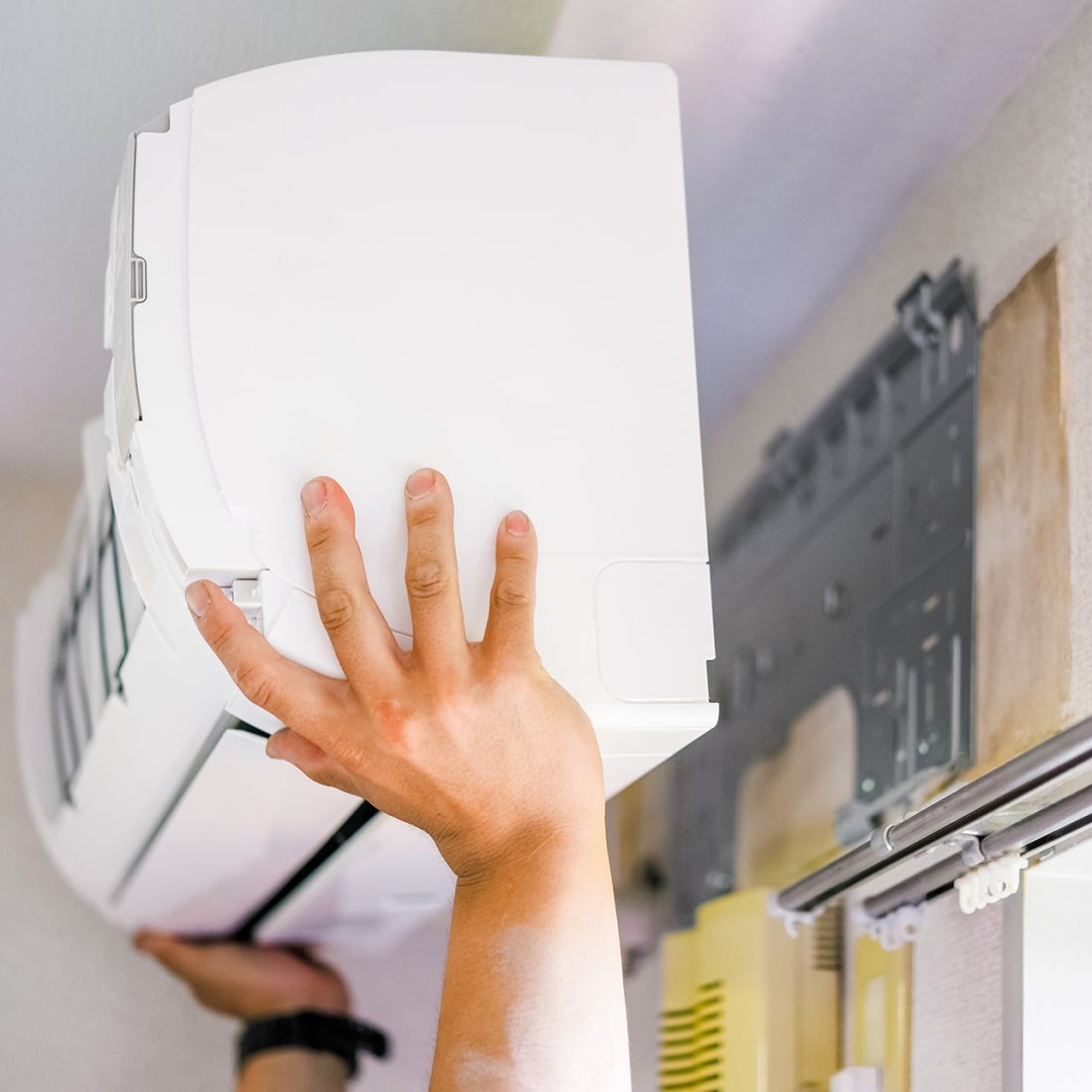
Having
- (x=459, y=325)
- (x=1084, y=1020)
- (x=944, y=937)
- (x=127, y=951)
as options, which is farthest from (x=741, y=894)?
(x=127, y=951)

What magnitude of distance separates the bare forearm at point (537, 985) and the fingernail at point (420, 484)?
21 cm

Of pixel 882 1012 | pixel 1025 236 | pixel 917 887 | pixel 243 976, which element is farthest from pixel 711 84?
pixel 243 976

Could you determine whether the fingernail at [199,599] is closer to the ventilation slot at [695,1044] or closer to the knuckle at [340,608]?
the knuckle at [340,608]

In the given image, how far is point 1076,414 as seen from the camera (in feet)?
3.11

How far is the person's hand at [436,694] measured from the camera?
2.44 feet

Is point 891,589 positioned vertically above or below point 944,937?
above

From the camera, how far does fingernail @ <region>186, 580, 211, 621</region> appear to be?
754 millimetres

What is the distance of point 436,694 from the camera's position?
29.4 inches

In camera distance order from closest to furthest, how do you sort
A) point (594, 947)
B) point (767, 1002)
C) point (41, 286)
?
1. point (594, 947)
2. point (767, 1002)
3. point (41, 286)

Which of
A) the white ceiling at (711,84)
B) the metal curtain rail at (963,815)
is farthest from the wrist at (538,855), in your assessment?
the white ceiling at (711,84)

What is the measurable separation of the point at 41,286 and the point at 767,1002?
972 mm

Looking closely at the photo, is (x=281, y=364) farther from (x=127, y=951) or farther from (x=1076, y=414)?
(x=127, y=951)

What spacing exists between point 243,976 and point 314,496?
889 mm

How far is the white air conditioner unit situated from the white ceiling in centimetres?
17
